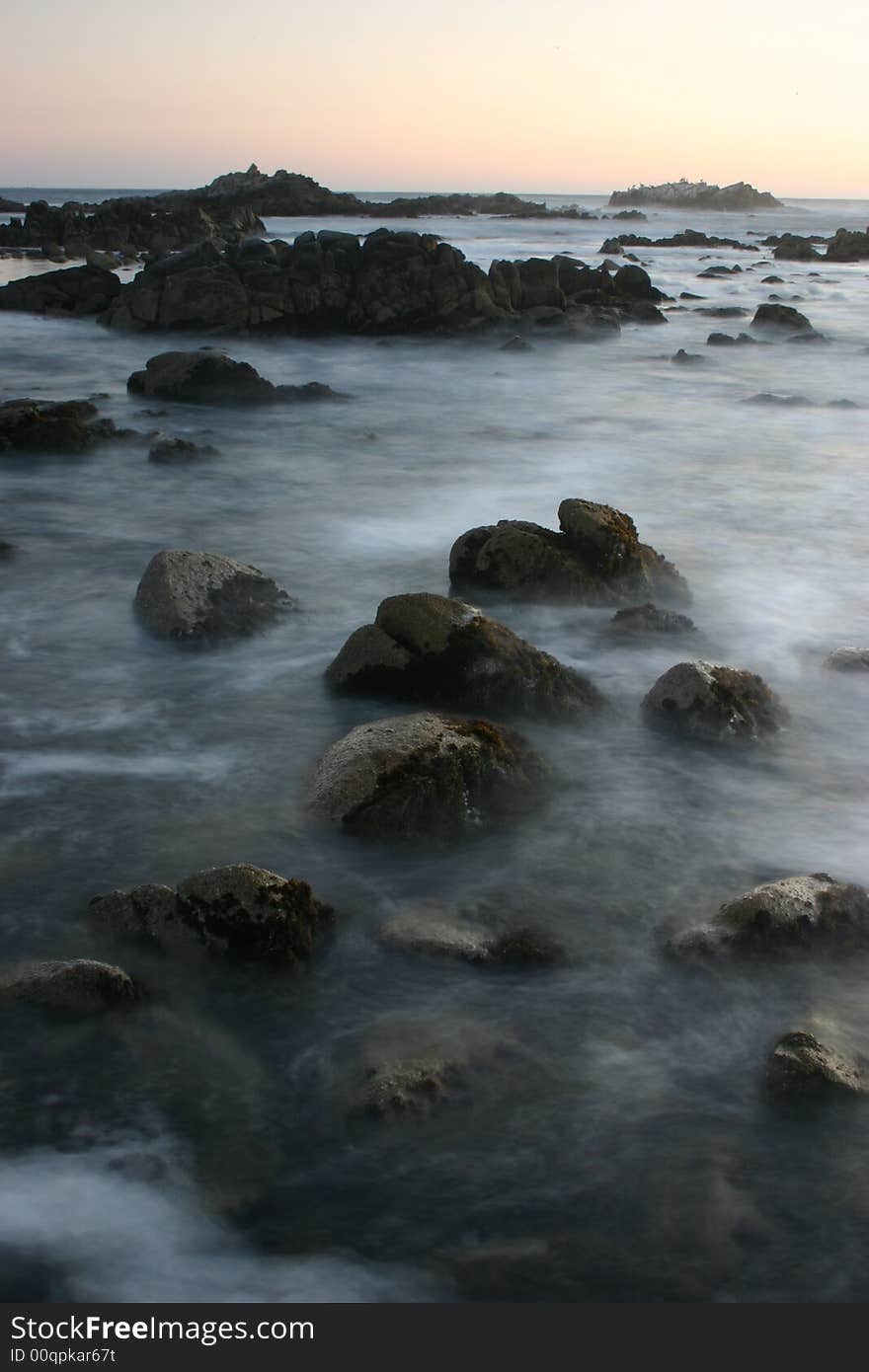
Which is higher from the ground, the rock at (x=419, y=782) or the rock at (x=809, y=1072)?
the rock at (x=419, y=782)

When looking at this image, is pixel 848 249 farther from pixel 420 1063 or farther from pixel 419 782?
pixel 420 1063

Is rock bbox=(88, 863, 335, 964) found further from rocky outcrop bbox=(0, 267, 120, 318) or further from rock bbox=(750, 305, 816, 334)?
rocky outcrop bbox=(0, 267, 120, 318)

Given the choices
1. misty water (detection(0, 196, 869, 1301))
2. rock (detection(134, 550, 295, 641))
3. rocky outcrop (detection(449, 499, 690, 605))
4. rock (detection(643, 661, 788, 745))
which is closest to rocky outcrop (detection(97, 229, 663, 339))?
misty water (detection(0, 196, 869, 1301))

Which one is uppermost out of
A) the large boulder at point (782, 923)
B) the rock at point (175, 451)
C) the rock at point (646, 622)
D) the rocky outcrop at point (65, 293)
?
the rocky outcrop at point (65, 293)

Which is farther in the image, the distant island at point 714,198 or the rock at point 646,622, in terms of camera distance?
the distant island at point 714,198

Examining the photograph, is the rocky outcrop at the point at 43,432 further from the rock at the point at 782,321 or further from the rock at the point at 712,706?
the rock at the point at 782,321

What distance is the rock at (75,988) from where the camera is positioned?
4742 mm

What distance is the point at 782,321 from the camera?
30406mm

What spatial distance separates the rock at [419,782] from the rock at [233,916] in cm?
98

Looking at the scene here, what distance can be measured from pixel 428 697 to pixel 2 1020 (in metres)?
3.50

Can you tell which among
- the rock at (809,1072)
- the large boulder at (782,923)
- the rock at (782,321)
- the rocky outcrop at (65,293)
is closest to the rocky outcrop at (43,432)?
the large boulder at (782,923)

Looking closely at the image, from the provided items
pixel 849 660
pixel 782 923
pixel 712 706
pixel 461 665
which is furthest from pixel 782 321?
pixel 782 923

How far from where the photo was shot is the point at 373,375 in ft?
78.4

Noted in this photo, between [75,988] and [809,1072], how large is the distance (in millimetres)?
2863
